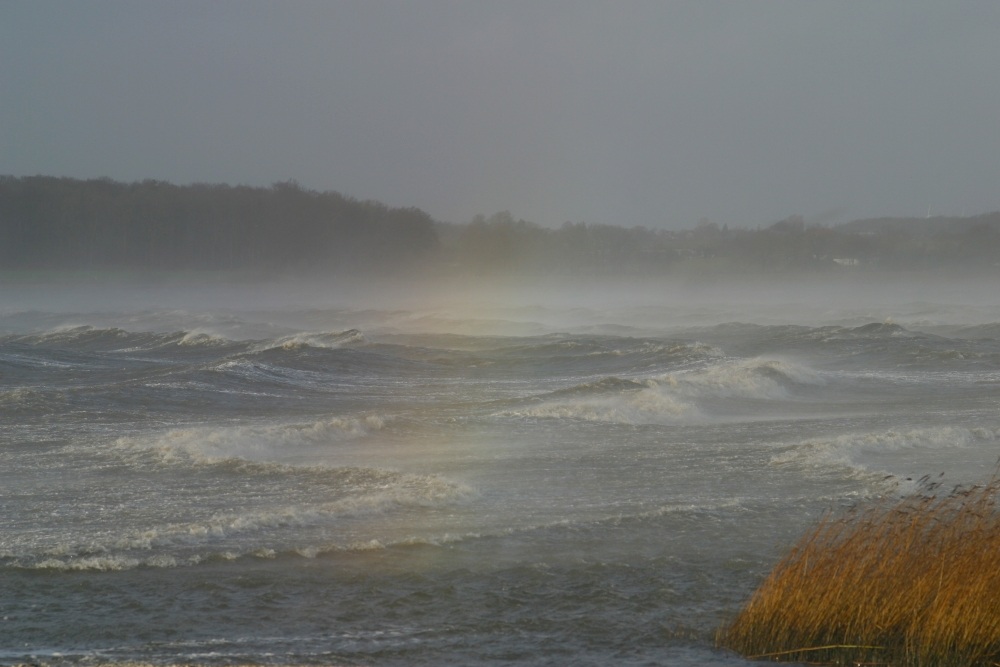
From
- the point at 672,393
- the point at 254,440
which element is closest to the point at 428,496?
the point at 254,440

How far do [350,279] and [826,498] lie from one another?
305 ft

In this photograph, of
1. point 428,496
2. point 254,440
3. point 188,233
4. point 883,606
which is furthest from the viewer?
point 188,233

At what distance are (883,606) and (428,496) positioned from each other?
597cm

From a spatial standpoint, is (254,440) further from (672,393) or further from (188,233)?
(188,233)

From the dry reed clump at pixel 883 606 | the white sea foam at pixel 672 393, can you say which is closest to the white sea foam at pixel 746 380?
the white sea foam at pixel 672 393

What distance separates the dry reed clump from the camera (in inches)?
259

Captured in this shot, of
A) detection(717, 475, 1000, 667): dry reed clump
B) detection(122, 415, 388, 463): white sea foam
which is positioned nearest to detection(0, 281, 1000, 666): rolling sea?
detection(122, 415, 388, 463): white sea foam

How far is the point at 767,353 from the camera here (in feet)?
122

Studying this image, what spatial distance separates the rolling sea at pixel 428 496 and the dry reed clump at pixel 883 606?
409 mm

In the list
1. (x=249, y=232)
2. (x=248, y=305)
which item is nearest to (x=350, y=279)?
(x=249, y=232)

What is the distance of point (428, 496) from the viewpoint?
12.0 metres

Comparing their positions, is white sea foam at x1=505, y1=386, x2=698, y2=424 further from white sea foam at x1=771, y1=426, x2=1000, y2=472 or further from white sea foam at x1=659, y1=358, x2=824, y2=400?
white sea foam at x1=771, y1=426, x2=1000, y2=472

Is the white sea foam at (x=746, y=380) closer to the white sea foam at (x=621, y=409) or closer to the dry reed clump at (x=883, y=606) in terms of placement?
the white sea foam at (x=621, y=409)

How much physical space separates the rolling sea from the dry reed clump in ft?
1.34
